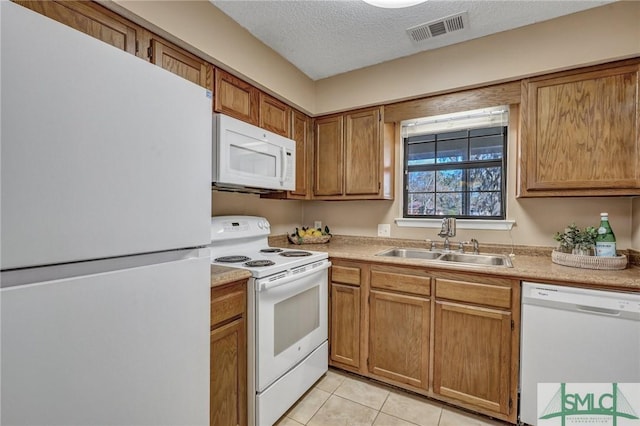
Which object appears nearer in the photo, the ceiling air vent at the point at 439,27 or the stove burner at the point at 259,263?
the stove burner at the point at 259,263

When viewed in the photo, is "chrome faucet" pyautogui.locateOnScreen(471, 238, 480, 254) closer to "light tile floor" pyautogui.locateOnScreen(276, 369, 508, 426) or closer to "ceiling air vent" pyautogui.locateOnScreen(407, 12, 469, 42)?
"light tile floor" pyautogui.locateOnScreen(276, 369, 508, 426)

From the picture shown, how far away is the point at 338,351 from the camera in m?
2.22

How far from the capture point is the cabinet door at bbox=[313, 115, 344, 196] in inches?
104

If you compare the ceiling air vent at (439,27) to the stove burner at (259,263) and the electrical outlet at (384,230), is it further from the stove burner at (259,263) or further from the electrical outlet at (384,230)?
the stove burner at (259,263)

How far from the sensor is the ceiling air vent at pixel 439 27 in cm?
186

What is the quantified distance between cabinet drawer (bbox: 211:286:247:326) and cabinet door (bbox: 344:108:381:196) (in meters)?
1.41

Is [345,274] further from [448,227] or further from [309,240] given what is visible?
[448,227]

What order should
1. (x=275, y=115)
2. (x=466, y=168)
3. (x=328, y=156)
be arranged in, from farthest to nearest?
1. (x=328, y=156)
2. (x=466, y=168)
3. (x=275, y=115)

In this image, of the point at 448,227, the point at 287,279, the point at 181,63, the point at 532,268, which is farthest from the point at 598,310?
the point at 181,63

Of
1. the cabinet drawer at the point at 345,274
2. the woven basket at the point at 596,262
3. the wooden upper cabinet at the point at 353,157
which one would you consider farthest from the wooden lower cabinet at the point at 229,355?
the woven basket at the point at 596,262

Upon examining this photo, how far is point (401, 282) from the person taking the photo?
6.49ft

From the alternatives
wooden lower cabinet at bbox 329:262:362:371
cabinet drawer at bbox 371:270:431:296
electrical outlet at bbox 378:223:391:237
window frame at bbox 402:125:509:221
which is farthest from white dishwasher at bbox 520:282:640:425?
electrical outlet at bbox 378:223:391:237

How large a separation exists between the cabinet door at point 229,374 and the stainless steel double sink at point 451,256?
1.17 m

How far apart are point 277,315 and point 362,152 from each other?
1.54 metres
